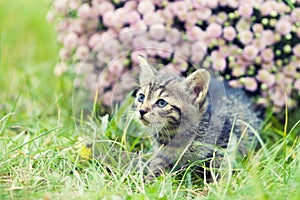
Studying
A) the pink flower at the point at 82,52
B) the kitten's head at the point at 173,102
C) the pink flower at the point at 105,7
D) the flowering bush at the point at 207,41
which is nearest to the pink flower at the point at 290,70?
the flowering bush at the point at 207,41

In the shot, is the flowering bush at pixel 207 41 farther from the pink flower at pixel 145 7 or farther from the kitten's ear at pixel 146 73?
the kitten's ear at pixel 146 73

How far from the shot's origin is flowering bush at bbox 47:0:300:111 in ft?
9.71

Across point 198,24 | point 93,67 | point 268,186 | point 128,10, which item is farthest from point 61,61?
point 268,186

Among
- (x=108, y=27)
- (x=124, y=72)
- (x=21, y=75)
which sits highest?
(x=108, y=27)

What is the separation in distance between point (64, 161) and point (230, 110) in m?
0.90

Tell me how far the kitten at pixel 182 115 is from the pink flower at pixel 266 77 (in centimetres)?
51

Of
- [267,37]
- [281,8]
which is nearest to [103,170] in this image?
[267,37]

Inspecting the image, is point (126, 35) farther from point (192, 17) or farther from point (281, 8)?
point (281, 8)

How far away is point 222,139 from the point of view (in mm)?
2596

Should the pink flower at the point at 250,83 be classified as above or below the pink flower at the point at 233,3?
below

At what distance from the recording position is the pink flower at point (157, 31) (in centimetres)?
293

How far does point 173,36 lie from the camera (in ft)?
9.62

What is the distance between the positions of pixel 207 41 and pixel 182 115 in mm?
768

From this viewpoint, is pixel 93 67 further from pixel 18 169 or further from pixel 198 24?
pixel 18 169
